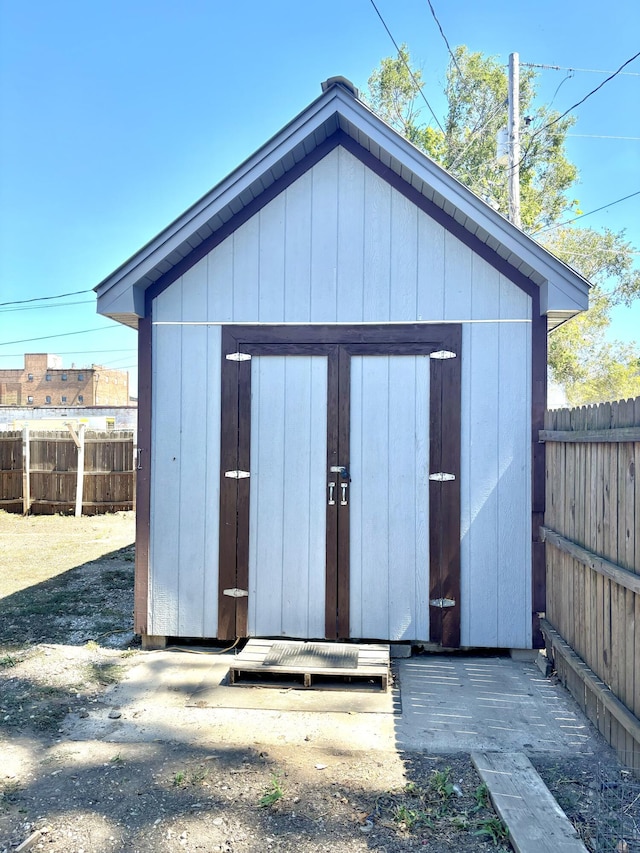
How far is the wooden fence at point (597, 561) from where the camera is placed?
2.84 m

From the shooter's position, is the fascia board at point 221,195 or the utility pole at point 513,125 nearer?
the fascia board at point 221,195

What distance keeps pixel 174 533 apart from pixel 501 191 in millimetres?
17523

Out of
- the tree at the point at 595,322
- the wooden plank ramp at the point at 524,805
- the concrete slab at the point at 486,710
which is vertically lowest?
the concrete slab at the point at 486,710

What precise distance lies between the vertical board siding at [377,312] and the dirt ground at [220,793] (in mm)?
1512

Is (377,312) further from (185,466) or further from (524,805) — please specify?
(524,805)

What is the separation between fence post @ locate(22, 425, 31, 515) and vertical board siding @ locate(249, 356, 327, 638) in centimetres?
909

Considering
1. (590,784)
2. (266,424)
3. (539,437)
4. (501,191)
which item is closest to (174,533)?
(266,424)

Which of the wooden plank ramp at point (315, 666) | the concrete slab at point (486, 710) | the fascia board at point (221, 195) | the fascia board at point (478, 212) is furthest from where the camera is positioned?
the fascia board at point (221, 195)

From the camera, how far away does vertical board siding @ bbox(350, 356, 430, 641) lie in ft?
14.9

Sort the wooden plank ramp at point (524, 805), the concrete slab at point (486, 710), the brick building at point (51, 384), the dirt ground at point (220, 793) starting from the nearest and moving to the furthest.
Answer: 1. the wooden plank ramp at point (524, 805)
2. the dirt ground at point (220, 793)
3. the concrete slab at point (486, 710)
4. the brick building at point (51, 384)

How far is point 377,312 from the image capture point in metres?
4.62

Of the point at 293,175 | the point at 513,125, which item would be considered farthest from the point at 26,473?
the point at 513,125

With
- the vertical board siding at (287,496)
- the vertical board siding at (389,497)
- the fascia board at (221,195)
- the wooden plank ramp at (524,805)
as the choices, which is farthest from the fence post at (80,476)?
the wooden plank ramp at (524,805)

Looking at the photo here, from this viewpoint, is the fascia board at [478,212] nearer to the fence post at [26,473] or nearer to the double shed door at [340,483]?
the double shed door at [340,483]
